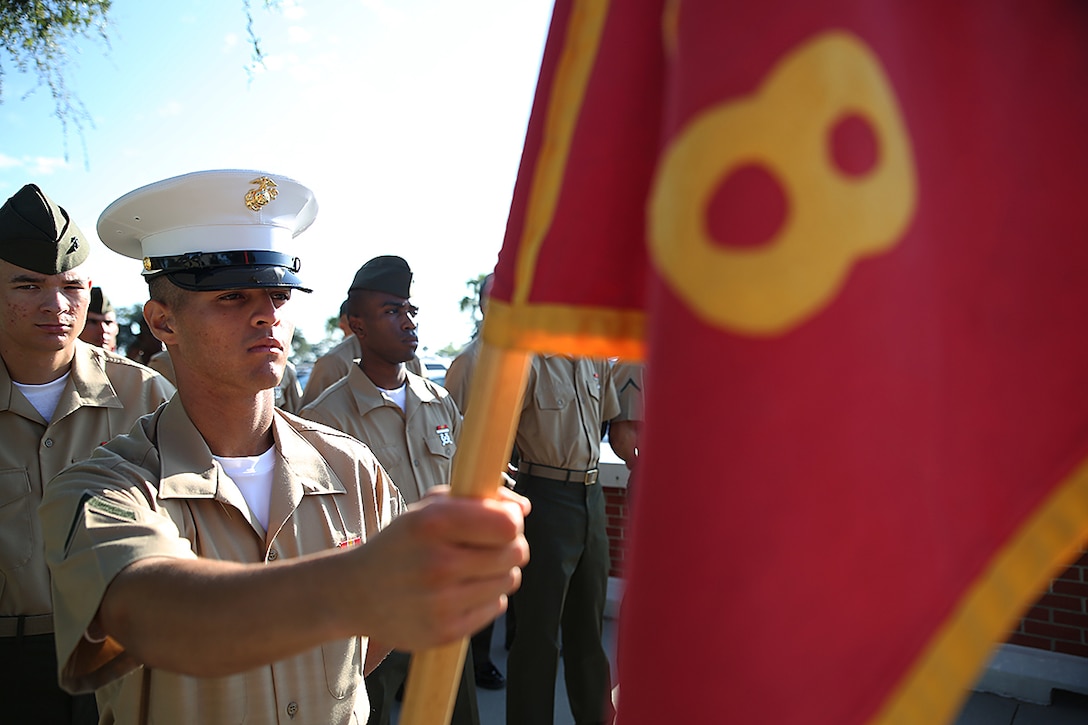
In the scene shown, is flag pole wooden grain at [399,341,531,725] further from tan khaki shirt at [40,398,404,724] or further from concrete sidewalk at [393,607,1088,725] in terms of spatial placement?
concrete sidewalk at [393,607,1088,725]

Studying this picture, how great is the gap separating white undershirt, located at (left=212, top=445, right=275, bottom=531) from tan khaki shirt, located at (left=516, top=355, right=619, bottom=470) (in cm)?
266

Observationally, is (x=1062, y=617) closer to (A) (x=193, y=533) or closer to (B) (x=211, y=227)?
(A) (x=193, y=533)

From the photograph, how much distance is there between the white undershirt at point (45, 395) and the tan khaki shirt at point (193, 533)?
1.69 metres

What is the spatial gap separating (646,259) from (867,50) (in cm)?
32

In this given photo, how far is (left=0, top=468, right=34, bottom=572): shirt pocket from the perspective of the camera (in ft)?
9.50

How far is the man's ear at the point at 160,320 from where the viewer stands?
2.10 m

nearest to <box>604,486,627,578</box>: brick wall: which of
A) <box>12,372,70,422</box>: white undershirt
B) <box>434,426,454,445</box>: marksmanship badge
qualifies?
<box>434,426,454,445</box>: marksmanship badge

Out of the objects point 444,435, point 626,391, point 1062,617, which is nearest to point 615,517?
point 626,391

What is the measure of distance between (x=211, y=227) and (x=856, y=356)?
1.93 m

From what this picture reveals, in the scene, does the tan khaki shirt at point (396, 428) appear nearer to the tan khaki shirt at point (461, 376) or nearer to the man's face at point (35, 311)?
the tan khaki shirt at point (461, 376)

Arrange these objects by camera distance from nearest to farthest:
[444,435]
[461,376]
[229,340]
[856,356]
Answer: [856,356], [229,340], [444,435], [461,376]

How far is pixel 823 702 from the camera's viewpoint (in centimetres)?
64

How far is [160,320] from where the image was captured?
6.98 feet

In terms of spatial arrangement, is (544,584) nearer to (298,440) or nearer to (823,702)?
(298,440)
